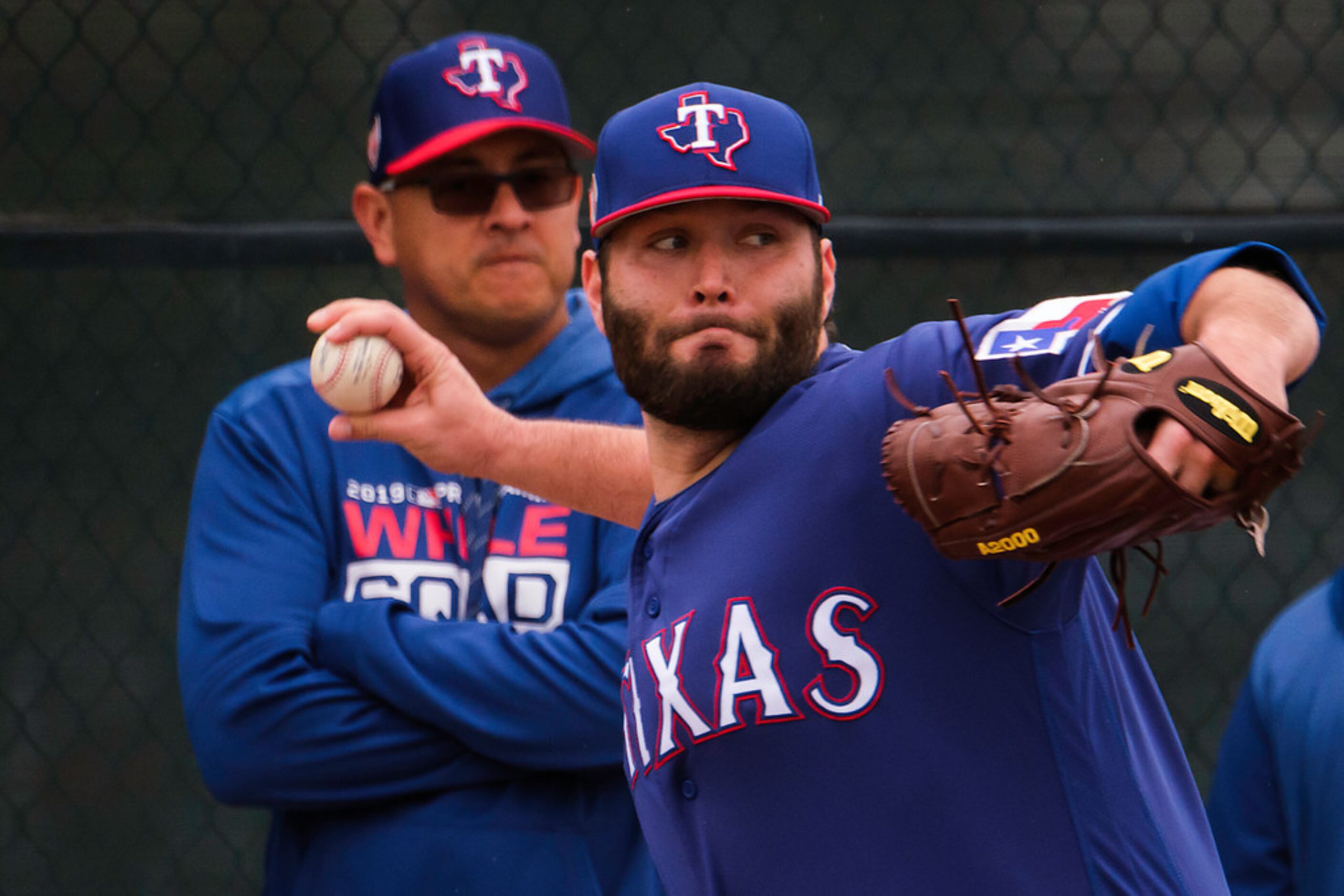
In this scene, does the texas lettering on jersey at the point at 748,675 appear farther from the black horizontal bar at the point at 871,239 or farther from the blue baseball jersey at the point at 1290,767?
the black horizontal bar at the point at 871,239

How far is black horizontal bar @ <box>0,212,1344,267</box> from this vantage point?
11.0ft

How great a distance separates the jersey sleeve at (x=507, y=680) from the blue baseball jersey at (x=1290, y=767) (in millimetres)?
985

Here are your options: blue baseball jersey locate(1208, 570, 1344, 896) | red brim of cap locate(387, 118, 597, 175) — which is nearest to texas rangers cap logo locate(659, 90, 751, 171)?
red brim of cap locate(387, 118, 597, 175)

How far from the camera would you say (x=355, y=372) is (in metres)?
1.95

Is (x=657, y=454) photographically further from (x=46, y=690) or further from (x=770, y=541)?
(x=46, y=690)

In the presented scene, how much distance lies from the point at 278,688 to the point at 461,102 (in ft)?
3.22

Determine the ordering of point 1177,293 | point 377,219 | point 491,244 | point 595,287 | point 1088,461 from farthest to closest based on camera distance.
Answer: point 377,219 < point 491,244 < point 595,287 < point 1177,293 < point 1088,461

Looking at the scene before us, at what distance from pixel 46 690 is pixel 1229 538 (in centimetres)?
281

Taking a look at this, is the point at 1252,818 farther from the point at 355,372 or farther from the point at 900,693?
the point at 355,372

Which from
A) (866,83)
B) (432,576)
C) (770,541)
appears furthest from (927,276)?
(770,541)

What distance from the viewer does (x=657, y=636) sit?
1606mm

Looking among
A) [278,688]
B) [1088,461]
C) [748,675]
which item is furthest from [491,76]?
[1088,461]

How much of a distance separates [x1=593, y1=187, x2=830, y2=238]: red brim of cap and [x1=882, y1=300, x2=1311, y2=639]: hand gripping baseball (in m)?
0.39

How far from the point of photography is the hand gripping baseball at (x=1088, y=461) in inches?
40.3
